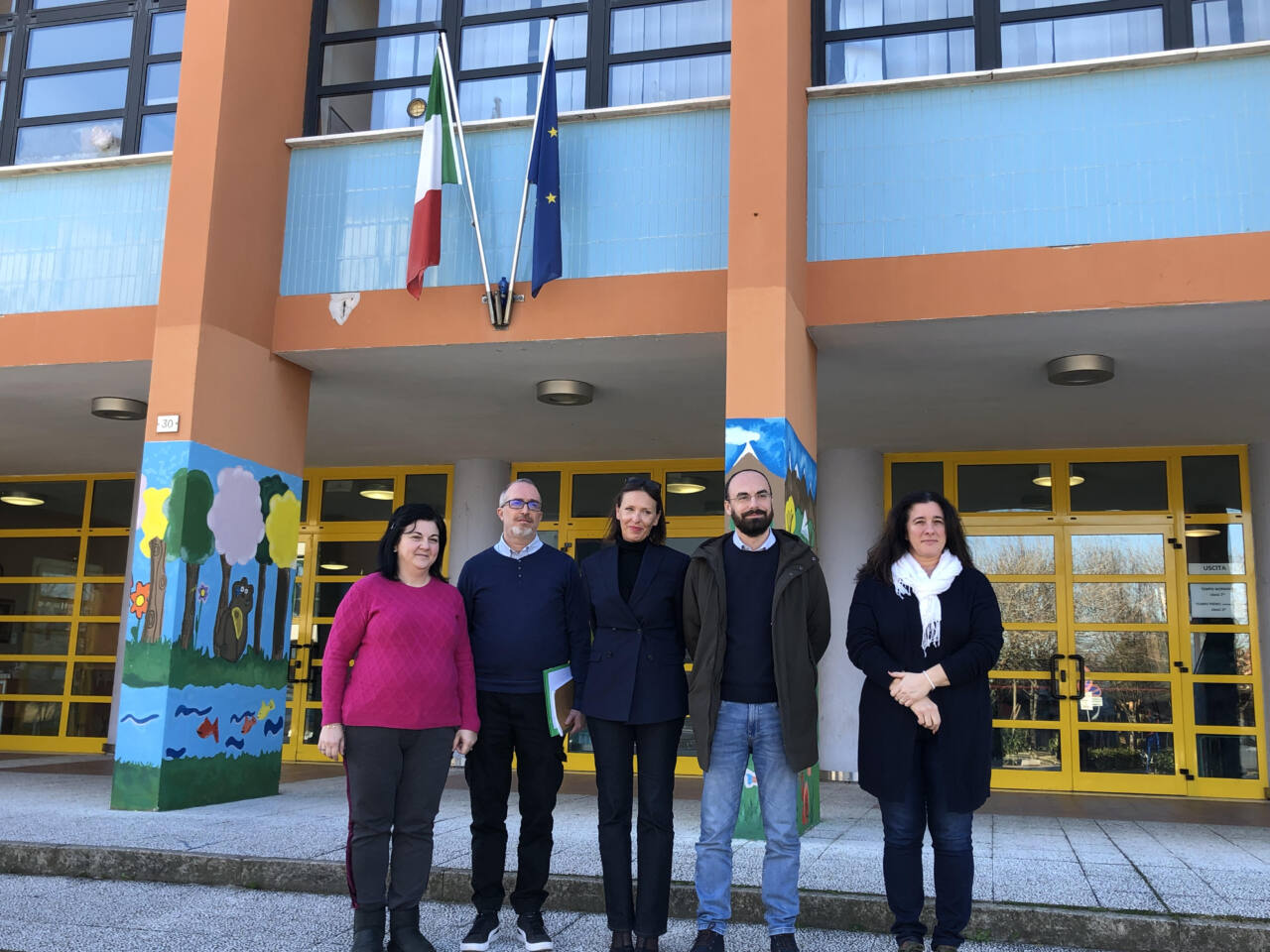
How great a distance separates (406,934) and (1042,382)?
655 centimetres

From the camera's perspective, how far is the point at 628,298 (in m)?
7.93

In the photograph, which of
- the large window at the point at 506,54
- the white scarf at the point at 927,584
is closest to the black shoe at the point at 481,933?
the white scarf at the point at 927,584

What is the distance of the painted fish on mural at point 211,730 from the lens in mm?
7807

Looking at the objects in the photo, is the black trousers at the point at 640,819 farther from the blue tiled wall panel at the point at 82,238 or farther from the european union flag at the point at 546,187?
the blue tiled wall panel at the point at 82,238

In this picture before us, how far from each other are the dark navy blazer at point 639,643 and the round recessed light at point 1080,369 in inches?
191

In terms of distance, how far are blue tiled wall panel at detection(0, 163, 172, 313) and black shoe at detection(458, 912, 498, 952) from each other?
5.99 m

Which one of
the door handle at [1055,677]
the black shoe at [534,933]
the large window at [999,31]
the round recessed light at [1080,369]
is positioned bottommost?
the black shoe at [534,933]

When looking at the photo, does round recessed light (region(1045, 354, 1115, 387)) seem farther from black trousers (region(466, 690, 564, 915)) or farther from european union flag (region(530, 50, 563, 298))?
black trousers (region(466, 690, 564, 915))

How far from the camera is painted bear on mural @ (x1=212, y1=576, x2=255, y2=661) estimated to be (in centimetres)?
804

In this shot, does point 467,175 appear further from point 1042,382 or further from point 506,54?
point 1042,382

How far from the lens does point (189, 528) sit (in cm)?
777

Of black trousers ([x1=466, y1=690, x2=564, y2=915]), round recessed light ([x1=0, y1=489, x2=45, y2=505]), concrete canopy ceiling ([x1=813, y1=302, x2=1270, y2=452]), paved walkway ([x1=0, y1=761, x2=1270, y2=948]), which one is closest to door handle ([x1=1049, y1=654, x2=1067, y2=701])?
concrete canopy ceiling ([x1=813, y1=302, x2=1270, y2=452])

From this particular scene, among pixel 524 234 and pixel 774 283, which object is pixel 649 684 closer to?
pixel 774 283

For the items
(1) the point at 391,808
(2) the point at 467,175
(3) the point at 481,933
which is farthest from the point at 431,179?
(3) the point at 481,933
